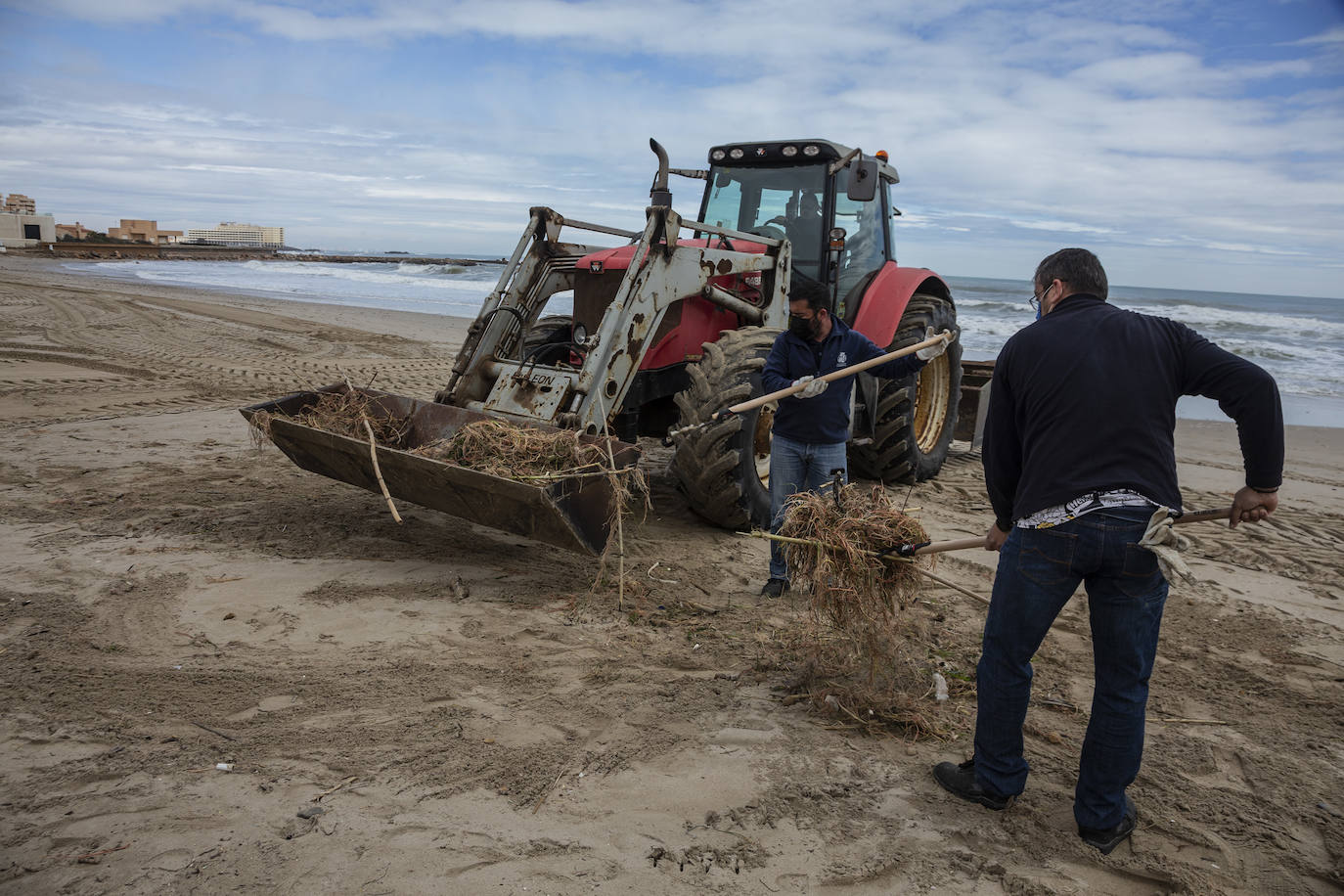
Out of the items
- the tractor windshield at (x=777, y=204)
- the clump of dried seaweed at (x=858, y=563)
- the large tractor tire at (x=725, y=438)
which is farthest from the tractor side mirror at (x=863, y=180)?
the clump of dried seaweed at (x=858, y=563)

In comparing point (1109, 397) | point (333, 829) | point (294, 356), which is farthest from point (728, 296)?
point (294, 356)

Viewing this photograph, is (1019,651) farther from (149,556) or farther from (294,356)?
(294,356)

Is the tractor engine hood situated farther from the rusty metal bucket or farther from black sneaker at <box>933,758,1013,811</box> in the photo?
black sneaker at <box>933,758,1013,811</box>

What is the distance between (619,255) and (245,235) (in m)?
106

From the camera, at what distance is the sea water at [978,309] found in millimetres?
15499

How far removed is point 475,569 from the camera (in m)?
5.13

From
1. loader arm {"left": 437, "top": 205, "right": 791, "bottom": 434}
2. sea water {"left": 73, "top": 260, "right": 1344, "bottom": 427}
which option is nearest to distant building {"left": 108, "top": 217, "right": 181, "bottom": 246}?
sea water {"left": 73, "top": 260, "right": 1344, "bottom": 427}

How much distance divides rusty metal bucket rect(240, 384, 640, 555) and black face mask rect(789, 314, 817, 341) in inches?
43.4

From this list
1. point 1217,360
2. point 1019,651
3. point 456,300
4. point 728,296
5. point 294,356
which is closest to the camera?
point 1217,360

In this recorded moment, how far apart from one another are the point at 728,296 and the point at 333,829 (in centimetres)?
442

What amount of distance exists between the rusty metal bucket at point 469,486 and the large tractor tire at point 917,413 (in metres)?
3.03

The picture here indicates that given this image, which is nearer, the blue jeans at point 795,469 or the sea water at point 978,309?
the blue jeans at point 795,469

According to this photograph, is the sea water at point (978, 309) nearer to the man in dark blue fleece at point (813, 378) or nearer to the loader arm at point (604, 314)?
the loader arm at point (604, 314)

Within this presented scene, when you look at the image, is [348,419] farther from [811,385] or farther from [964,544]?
[964,544]
